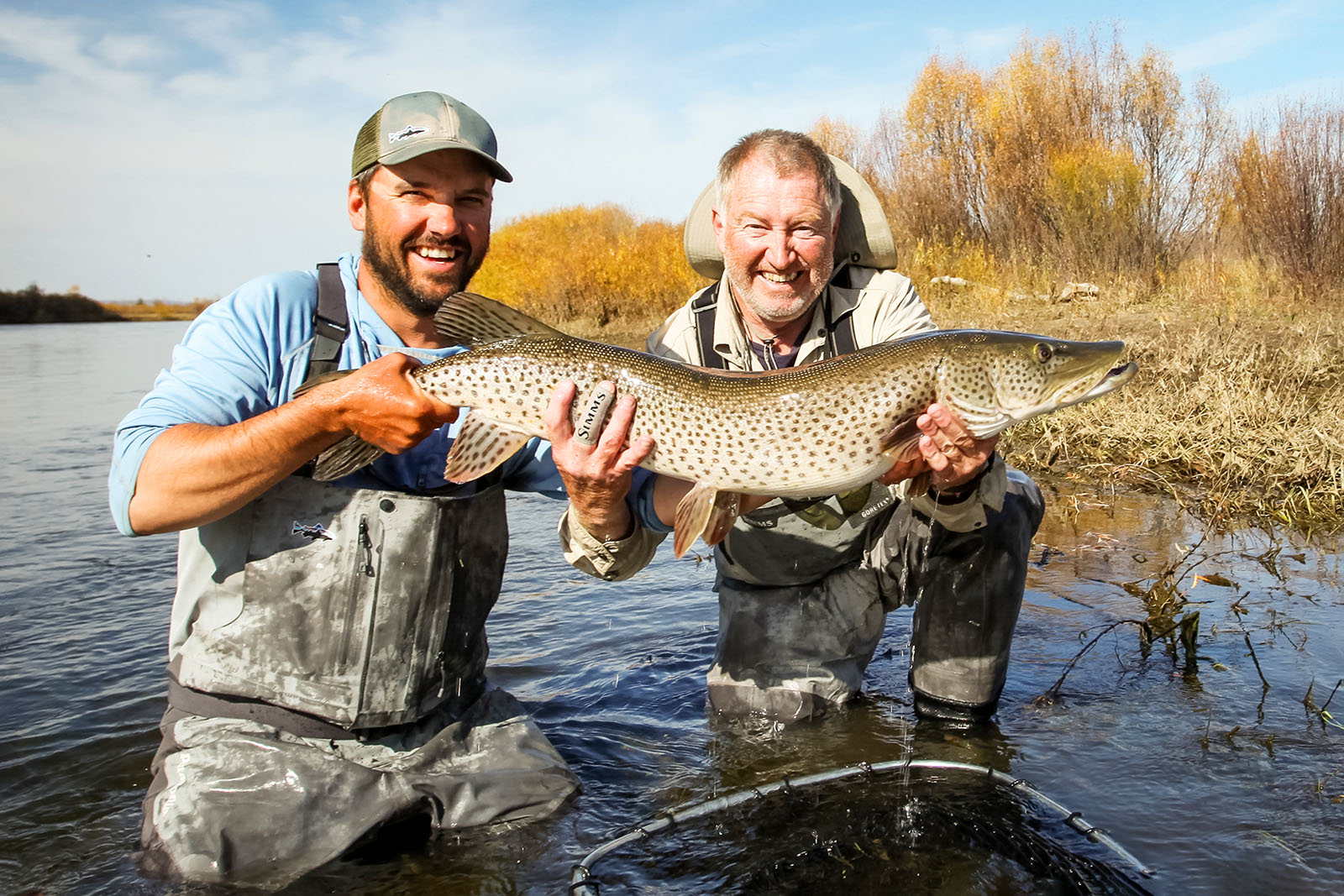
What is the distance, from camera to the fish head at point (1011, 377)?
3227 mm

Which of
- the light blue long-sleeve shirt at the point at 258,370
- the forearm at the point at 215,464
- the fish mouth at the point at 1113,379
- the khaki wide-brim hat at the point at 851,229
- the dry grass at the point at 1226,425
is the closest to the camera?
the forearm at the point at 215,464

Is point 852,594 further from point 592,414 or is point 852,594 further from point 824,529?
point 592,414

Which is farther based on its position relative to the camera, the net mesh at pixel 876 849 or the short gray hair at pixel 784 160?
the short gray hair at pixel 784 160

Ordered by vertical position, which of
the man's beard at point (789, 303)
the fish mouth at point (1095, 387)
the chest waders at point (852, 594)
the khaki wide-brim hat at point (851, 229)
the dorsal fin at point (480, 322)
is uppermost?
the khaki wide-brim hat at point (851, 229)

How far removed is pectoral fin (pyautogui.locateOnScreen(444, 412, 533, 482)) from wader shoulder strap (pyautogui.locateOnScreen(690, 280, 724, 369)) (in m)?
1.17

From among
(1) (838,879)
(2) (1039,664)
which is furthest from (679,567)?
(1) (838,879)

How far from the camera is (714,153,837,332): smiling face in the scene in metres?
3.80

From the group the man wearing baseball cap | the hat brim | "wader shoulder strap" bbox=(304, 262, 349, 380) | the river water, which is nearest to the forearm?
the man wearing baseball cap

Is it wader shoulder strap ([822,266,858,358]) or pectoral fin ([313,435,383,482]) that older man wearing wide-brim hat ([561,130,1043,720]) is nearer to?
wader shoulder strap ([822,266,858,358])

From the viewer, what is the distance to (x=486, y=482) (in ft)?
10.9

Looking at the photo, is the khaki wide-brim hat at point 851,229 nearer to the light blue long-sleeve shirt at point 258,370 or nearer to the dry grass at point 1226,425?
the light blue long-sleeve shirt at point 258,370

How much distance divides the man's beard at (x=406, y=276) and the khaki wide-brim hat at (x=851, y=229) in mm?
1257

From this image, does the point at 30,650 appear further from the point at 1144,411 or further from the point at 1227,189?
the point at 1227,189

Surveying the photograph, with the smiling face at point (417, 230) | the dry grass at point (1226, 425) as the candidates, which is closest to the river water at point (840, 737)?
the dry grass at point (1226, 425)
